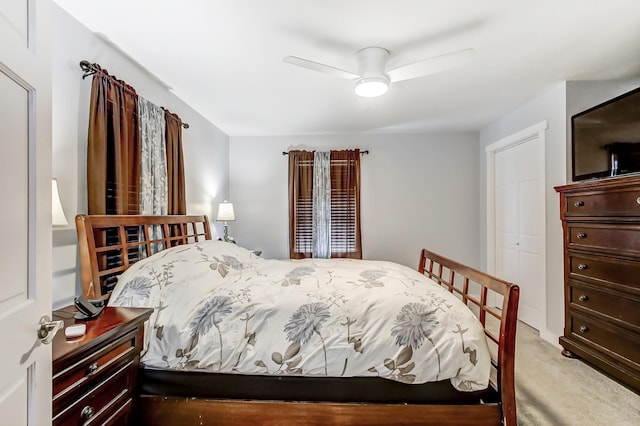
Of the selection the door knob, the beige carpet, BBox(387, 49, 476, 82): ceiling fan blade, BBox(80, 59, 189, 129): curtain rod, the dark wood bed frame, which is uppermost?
BBox(387, 49, 476, 82): ceiling fan blade

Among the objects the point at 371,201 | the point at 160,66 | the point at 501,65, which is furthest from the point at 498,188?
the point at 160,66

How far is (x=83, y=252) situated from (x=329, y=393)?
5.18ft

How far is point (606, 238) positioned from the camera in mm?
2389

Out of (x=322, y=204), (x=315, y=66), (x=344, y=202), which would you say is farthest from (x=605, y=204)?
(x=322, y=204)

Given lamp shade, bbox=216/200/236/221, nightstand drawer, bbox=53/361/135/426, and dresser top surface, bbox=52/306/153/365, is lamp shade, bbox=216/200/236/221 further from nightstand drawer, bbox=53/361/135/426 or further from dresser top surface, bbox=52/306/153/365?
nightstand drawer, bbox=53/361/135/426

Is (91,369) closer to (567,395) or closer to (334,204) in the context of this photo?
(567,395)

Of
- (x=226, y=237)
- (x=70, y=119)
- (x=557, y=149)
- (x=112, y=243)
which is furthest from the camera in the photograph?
(x=226, y=237)

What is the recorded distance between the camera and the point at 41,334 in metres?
0.84

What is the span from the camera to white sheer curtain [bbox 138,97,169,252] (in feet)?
8.20

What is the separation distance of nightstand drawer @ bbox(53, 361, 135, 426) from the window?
3.23 m

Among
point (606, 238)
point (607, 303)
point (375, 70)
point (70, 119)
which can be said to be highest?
point (375, 70)

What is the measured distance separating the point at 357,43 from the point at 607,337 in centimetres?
285

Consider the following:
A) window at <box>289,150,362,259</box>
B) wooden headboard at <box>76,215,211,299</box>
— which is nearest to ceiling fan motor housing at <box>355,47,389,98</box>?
wooden headboard at <box>76,215,211,299</box>

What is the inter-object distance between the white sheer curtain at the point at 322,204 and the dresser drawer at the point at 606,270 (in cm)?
281
